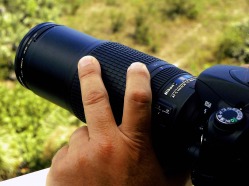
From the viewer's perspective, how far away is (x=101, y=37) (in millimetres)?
5035

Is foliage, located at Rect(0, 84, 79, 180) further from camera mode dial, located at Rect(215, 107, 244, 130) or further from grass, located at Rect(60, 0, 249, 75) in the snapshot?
grass, located at Rect(60, 0, 249, 75)

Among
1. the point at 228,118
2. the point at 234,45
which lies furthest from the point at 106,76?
the point at 234,45

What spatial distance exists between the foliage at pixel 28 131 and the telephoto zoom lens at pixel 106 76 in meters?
1.12

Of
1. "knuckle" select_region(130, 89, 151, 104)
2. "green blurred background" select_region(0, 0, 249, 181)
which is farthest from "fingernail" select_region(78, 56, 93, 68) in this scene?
"green blurred background" select_region(0, 0, 249, 181)

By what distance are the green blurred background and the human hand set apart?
1335mm

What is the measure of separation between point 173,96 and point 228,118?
0.18m

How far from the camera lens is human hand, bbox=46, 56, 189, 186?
79 cm

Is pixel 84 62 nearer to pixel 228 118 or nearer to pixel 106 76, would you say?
pixel 106 76

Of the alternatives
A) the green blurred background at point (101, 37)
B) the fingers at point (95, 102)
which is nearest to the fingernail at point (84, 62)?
the fingers at point (95, 102)

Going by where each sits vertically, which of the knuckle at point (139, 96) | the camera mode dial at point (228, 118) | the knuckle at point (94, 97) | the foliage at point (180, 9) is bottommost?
the foliage at point (180, 9)

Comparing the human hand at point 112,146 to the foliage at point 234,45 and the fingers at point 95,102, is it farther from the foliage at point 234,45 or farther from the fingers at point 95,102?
the foliage at point 234,45

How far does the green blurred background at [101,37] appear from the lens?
91.4 inches

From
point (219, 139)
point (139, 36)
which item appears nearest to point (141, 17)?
point (139, 36)

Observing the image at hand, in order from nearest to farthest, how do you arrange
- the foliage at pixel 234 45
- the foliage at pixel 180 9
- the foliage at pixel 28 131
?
the foliage at pixel 28 131 → the foliage at pixel 234 45 → the foliage at pixel 180 9
